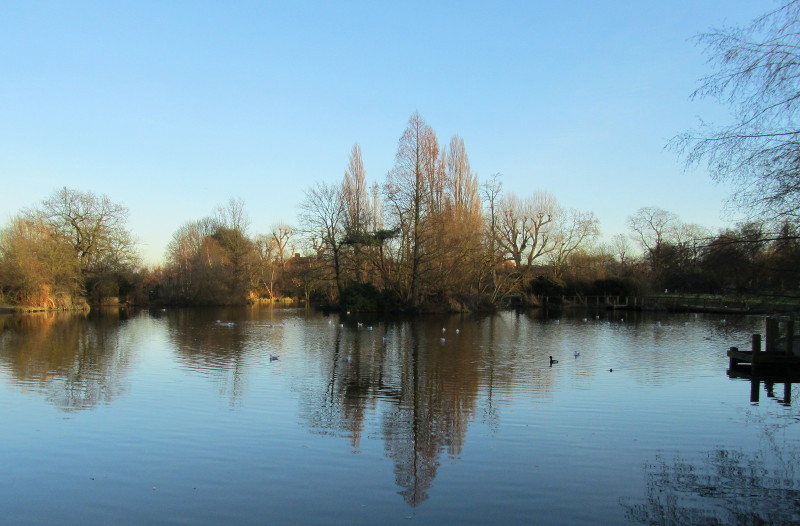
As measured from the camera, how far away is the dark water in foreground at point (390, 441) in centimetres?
575

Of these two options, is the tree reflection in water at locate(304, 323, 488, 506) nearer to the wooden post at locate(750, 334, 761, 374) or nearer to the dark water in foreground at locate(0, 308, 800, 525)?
the dark water in foreground at locate(0, 308, 800, 525)

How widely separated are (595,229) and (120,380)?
44.0m

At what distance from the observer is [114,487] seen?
6.28m

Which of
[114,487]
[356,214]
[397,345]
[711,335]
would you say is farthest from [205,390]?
[356,214]

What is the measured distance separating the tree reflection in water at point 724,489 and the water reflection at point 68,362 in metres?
9.36

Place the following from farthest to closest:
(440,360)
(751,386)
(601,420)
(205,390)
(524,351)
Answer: (524,351), (440,360), (751,386), (205,390), (601,420)

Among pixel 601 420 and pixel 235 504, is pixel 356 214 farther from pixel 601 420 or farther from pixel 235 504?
pixel 235 504

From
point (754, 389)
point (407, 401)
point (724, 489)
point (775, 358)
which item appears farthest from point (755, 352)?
point (724, 489)

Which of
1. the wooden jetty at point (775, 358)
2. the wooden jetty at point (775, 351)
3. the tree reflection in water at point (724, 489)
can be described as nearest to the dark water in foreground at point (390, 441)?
the tree reflection in water at point (724, 489)

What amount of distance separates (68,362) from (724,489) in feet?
51.7

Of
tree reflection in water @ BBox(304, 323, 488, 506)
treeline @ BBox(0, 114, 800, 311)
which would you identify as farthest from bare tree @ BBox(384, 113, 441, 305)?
tree reflection in water @ BBox(304, 323, 488, 506)

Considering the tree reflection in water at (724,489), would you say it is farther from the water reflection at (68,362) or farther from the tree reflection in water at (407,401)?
the water reflection at (68,362)

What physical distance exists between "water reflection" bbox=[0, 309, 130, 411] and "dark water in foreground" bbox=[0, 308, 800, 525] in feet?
0.32

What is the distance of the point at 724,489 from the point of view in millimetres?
6188
